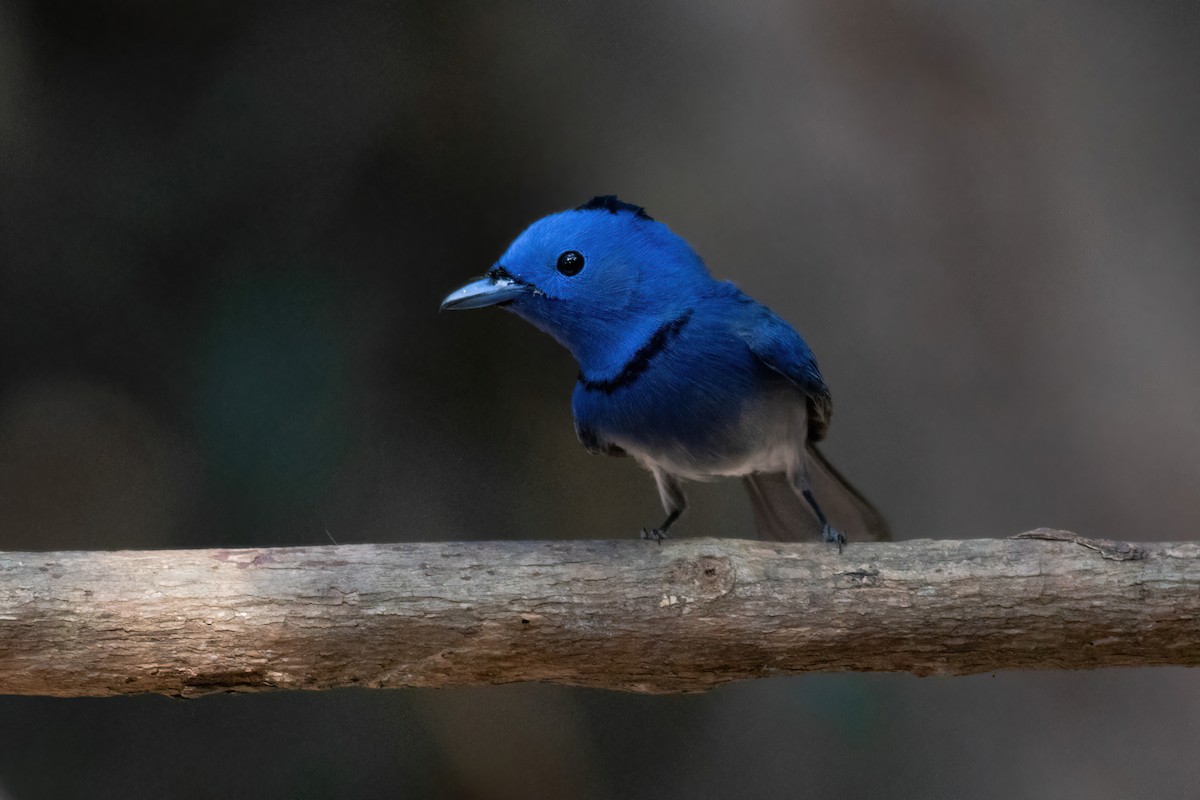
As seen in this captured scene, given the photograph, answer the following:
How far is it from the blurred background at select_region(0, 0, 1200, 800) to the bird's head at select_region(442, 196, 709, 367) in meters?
1.24

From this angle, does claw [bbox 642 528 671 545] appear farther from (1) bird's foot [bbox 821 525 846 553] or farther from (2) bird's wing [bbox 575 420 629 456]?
(1) bird's foot [bbox 821 525 846 553]

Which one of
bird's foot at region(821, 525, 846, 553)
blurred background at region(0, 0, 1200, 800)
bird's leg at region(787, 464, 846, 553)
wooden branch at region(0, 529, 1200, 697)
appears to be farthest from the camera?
blurred background at region(0, 0, 1200, 800)

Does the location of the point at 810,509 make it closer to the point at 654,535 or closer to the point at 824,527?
the point at 824,527

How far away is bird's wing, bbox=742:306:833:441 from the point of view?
7.63ft

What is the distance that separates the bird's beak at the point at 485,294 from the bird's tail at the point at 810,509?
2.40 ft

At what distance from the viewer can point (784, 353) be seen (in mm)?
2344

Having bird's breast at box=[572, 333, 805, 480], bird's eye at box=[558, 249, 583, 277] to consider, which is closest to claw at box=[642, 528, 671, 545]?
bird's breast at box=[572, 333, 805, 480]

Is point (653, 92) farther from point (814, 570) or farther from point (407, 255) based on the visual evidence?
point (814, 570)

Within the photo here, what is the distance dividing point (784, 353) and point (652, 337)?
27 cm

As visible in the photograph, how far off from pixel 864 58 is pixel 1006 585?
1.84 meters

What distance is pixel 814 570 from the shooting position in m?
2.13

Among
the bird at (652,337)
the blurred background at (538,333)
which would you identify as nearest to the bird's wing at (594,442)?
Result: the bird at (652,337)

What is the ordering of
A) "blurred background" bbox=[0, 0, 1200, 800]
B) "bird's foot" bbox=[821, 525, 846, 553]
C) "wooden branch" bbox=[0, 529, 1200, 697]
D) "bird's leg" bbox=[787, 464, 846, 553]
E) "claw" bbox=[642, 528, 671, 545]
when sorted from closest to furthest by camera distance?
"wooden branch" bbox=[0, 529, 1200, 697] < "claw" bbox=[642, 528, 671, 545] < "bird's foot" bbox=[821, 525, 846, 553] < "bird's leg" bbox=[787, 464, 846, 553] < "blurred background" bbox=[0, 0, 1200, 800]

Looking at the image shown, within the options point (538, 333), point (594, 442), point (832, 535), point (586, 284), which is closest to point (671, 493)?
point (594, 442)
